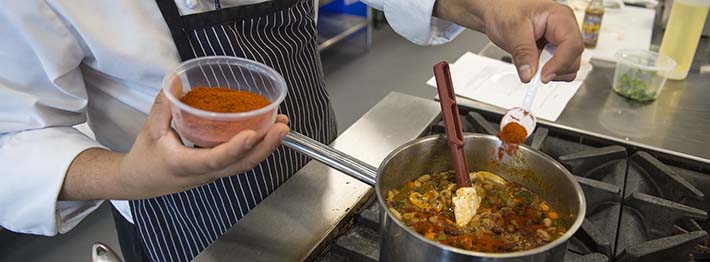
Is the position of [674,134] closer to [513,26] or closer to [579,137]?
[579,137]

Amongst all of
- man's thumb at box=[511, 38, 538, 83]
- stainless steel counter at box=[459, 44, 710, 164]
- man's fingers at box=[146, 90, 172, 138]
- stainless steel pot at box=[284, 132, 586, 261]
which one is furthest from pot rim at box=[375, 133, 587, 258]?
stainless steel counter at box=[459, 44, 710, 164]

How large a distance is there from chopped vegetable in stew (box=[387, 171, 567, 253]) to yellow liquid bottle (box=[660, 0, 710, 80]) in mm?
908

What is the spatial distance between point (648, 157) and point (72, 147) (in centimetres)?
101

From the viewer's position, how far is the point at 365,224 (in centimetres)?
85

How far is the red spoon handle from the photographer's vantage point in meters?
0.75

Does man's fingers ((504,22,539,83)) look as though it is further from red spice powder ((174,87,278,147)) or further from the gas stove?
red spice powder ((174,87,278,147))

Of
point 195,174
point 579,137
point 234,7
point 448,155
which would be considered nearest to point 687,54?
point 579,137

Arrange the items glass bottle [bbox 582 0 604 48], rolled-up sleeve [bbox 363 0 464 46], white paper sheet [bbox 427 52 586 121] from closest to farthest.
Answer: rolled-up sleeve [bbox 363 0 464 46] < white paper sheet [bbox 427 52 586 121] < glass bottle [bbox 582 0 604 48]

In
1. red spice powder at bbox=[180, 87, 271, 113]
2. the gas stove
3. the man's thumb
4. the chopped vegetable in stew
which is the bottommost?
the gas stove

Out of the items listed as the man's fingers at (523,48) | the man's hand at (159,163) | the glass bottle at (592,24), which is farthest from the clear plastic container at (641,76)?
the man's hand at (159,163)

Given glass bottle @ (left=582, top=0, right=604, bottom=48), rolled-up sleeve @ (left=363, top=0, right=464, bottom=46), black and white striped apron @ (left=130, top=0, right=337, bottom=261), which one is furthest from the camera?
glass bottle @ (left=582, top=0, right=604, bottom=48)

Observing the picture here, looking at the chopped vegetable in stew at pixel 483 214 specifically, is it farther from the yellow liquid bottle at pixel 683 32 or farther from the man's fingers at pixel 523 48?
the yellow liquid bottle at pixel 683 32

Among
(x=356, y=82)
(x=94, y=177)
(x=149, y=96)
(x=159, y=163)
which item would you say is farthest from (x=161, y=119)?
(x=356, y=82)

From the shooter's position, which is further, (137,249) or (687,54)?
(687,54)
